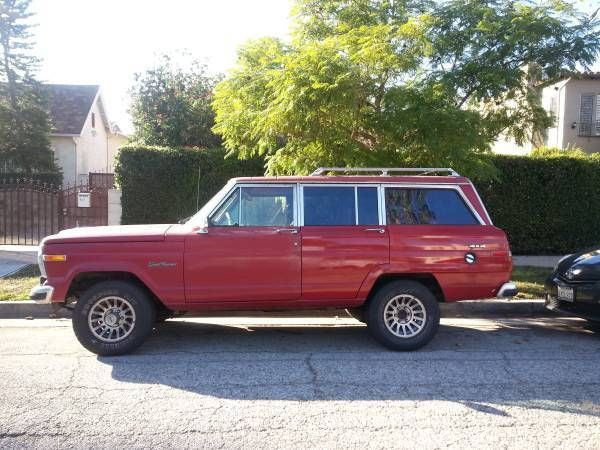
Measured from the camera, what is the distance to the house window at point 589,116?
20.4 metres

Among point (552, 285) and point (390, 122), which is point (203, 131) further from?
point (552, 285)

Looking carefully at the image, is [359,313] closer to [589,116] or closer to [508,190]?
[508,190]

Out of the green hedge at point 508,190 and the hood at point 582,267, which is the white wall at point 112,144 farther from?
the hood at point 582,267

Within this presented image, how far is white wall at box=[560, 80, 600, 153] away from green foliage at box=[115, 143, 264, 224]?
509 inches

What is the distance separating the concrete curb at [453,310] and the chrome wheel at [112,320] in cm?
211

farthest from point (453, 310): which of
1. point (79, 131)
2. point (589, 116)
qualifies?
point (79, 131)

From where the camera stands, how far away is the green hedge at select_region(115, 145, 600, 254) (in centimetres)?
Answer: 1289

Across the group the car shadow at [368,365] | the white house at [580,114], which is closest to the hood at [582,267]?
the car shadow at [368,365]

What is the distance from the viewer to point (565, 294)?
23.4 ft

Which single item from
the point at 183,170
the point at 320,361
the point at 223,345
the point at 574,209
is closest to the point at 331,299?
the point at 320,361

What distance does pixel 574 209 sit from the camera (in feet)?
43.6

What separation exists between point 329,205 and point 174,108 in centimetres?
1382

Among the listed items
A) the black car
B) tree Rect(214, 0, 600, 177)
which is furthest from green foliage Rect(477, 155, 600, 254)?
the black car

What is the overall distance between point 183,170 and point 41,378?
26.5ft
